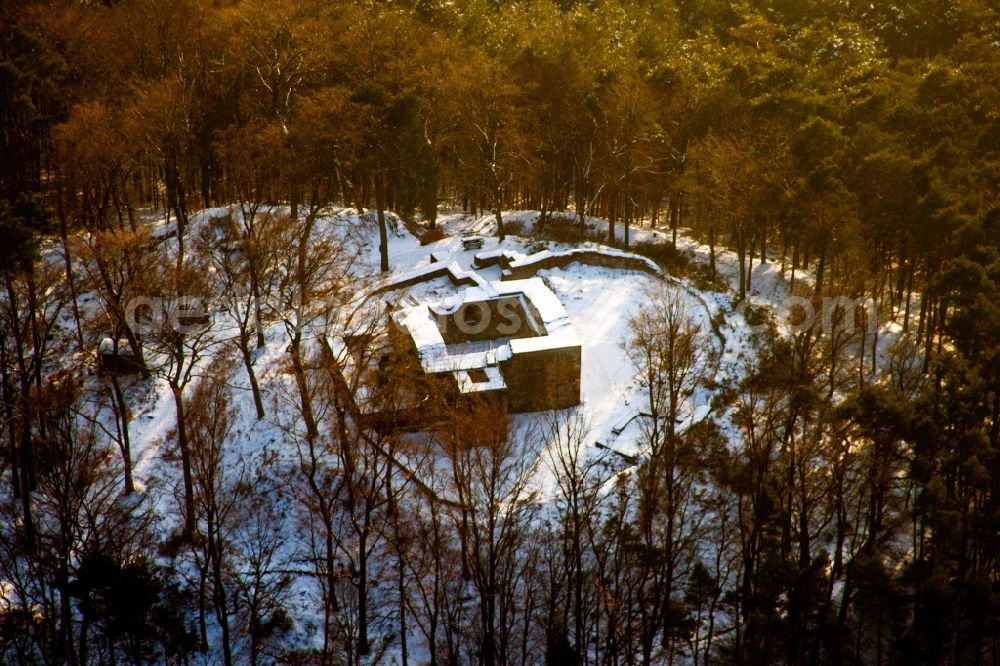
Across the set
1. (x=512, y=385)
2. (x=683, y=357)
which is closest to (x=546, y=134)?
(x=512, y=385)

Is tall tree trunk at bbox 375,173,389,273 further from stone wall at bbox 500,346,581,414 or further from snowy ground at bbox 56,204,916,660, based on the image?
stone wall at bbox 500,346,581,414

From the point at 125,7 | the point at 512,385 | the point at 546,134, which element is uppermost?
the point at 125,7

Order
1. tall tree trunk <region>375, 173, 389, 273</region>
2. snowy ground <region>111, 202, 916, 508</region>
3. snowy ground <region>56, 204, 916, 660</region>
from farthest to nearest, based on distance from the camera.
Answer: tall tree trunk <region>375, 173, 389, 273</region> → snowy ground <region>111, 202, 916, 508</region> → snowy ground <region>56, 204, 916, 660</region>

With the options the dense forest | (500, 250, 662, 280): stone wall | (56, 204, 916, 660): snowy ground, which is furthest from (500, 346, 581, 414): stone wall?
(500, 250, 662, 280): stone wall

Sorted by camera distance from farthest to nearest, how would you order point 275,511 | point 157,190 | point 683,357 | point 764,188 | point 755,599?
point 157,190 < point 764,188 < point 275,511 < point 683,357 < point 755,599

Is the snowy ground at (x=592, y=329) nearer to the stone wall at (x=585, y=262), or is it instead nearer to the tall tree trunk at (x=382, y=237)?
the stone wall at (x=585, y=262)

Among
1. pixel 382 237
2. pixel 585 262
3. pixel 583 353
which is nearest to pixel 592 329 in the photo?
pixel 583 353

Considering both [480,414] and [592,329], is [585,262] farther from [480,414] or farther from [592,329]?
[480,414]

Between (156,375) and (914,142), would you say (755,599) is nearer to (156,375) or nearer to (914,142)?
(156,375)
